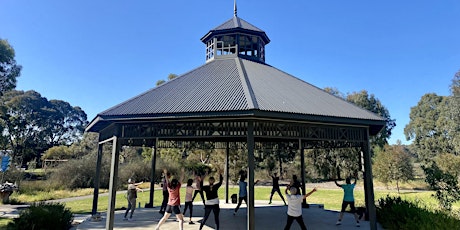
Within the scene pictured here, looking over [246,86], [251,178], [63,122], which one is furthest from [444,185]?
[63,122]

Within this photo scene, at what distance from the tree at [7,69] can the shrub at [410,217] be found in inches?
895

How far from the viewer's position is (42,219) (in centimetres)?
824

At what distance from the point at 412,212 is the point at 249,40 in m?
9.27

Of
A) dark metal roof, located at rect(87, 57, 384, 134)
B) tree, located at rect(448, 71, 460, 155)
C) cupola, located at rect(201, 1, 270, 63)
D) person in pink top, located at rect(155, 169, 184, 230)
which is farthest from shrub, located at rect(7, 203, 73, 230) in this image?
Result: tree, located at rect(448, 71, 460, 155)

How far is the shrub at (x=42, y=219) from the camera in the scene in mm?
7798

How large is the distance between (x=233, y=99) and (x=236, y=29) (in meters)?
6.04

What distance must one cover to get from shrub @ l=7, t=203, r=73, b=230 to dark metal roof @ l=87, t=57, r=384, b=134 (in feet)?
10.6

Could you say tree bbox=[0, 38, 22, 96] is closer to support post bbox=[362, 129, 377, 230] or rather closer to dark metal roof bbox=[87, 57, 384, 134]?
dark metal roof bbox=[87, 57, 384, 134]

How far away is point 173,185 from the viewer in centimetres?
786

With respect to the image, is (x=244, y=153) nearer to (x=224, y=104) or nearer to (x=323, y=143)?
(x=323, y=143)

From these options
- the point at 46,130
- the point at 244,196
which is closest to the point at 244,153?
the point at 244,196

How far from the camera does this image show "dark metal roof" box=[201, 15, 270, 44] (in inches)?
495

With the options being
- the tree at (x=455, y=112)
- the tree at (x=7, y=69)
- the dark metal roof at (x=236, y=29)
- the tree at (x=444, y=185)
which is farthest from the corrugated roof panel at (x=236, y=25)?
the tree at (x=455, y=112)

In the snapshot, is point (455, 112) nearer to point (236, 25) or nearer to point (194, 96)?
point (236, 25)
